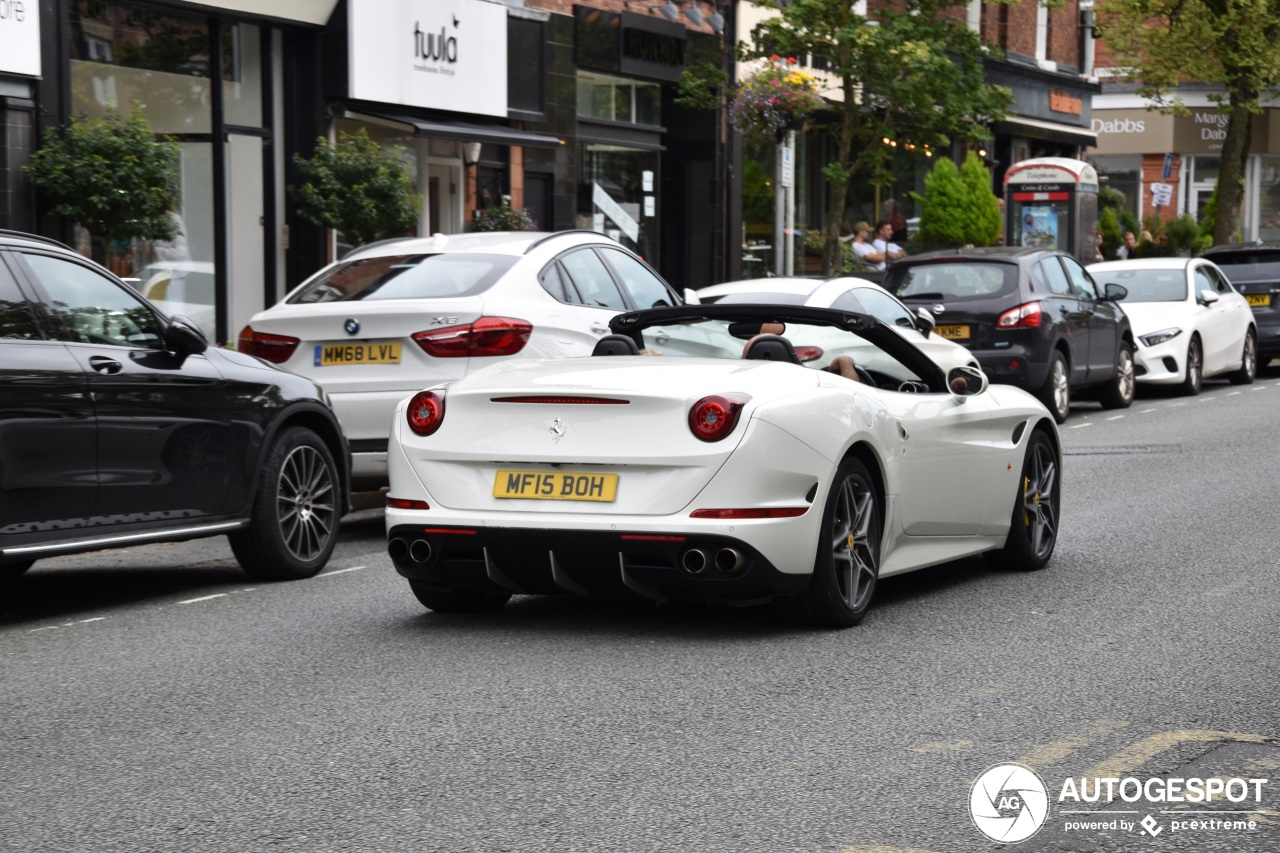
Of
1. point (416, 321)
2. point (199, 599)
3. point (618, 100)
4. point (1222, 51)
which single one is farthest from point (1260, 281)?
point (199, 599)

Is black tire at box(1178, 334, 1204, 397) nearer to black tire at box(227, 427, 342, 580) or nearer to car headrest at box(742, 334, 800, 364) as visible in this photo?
black tire at box(227, 427, 342, 580)

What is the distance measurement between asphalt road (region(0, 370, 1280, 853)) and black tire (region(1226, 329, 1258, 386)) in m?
14.3

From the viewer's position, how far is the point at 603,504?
6.97 meters

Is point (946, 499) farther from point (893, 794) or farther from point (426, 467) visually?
point (893, 794)

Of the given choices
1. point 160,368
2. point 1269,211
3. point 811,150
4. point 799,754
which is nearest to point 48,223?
point 160,368

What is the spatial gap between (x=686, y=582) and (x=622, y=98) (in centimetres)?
2029

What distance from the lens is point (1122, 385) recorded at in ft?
64.8

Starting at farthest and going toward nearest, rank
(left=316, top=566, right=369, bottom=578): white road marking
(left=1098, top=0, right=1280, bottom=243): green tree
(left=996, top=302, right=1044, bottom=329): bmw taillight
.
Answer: (left=1098, top=0, right=1280, bottom=243): green tree, (left=996, top=302, right=1044, bottom=329): bmw taillight, (left=316, top=566, right=369, bottom=578): white road marking

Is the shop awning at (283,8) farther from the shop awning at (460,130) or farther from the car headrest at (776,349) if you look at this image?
the car headrest at (776,349)

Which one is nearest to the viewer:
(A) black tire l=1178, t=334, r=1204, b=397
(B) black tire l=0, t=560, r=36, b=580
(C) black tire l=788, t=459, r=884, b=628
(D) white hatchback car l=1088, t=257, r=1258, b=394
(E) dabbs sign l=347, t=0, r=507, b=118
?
(C) black tire l=788, t=459, r=884, b=628

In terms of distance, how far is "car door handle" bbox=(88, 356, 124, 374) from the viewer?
816 cm

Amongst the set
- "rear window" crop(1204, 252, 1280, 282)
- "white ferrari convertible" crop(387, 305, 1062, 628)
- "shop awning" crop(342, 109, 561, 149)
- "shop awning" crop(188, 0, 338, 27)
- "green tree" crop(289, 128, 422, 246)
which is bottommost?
"white ferrari convertible" crop(387, 305, 1062, 628)

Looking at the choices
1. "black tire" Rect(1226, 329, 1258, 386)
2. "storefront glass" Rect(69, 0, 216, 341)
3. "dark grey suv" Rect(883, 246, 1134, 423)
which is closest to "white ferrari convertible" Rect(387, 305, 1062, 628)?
"dark grey suv" Rect(883, 246, 1134, 423)

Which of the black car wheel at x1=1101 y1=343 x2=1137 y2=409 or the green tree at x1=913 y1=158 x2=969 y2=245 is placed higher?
the green tree at x1=913 y1=158 x2=969 y2=245
